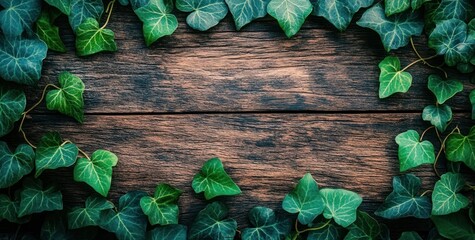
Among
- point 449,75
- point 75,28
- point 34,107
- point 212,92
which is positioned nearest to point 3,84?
point 34,107

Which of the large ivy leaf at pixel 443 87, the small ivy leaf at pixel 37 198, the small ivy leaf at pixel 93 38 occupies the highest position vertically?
the small ivy leaf at pixel 93 38

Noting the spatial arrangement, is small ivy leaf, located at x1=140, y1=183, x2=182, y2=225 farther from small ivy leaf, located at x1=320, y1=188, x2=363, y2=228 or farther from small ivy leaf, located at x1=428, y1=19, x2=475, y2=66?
small ivy leaf, located at x1=428, y1=19, x2=475, y2=66

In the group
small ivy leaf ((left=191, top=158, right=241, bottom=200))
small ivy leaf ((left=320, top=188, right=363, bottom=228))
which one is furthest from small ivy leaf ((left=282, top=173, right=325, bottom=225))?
small ivy leaf ((left=191, top=158, right=241, bottom=200))

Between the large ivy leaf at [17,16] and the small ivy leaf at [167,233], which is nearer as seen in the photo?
the large ivy leaf at [17,16]

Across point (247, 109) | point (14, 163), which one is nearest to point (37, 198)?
point (14, 163)

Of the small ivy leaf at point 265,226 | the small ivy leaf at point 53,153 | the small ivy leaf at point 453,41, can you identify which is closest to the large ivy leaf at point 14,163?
the small ivy leaf at point 53,153

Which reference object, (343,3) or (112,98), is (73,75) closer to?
(112,98)

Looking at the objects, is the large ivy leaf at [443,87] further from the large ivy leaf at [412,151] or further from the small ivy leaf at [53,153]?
the small ivy leaf at [53,153]
